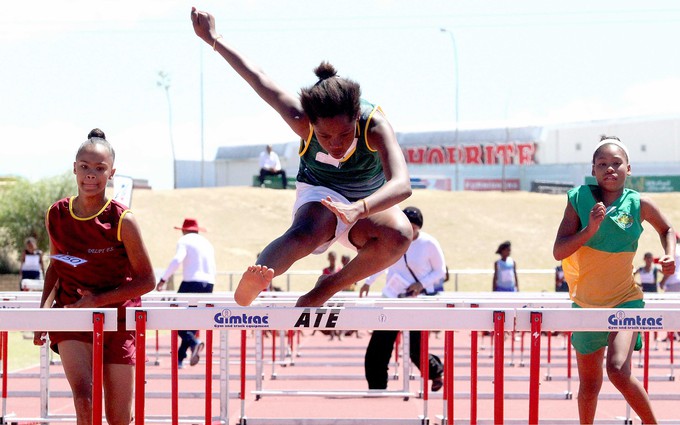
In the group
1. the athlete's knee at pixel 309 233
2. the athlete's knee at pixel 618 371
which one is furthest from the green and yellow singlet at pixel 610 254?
the athlete's knee at pixel 309 233

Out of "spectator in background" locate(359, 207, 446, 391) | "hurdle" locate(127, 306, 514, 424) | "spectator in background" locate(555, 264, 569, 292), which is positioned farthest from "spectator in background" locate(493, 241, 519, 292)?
"hurdle" locate(127, 306, 514, 424)

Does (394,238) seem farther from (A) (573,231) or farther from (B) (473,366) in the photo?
(A) (573,231)

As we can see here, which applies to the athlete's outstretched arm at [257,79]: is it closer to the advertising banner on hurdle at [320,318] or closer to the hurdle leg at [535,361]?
the advertising banner on hurdle at [320,318]

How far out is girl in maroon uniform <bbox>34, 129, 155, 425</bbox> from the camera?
514 centimetres

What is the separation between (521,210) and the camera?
54.2 meters

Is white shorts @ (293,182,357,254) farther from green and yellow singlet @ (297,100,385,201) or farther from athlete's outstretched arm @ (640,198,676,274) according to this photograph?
athlete's outstretched arm @ (640,198,676,274)

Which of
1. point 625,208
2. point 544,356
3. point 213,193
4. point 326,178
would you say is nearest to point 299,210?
point 326,178

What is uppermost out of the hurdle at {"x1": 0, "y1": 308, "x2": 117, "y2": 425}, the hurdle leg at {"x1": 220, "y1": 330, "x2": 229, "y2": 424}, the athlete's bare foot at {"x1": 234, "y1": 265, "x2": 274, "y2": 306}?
the athlete's bare foot at {"x1": 234, "y1": 265, "x2": 274, "y2": 306}

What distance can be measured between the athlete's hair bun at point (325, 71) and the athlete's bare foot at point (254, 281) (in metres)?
1.10

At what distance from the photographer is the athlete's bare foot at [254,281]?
181 inches

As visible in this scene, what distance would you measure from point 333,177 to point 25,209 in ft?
123

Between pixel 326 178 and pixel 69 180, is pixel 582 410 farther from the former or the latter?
pixel 69 180

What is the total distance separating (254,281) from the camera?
461 cm

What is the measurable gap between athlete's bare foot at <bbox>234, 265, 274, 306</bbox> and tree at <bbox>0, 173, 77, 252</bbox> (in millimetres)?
35586
